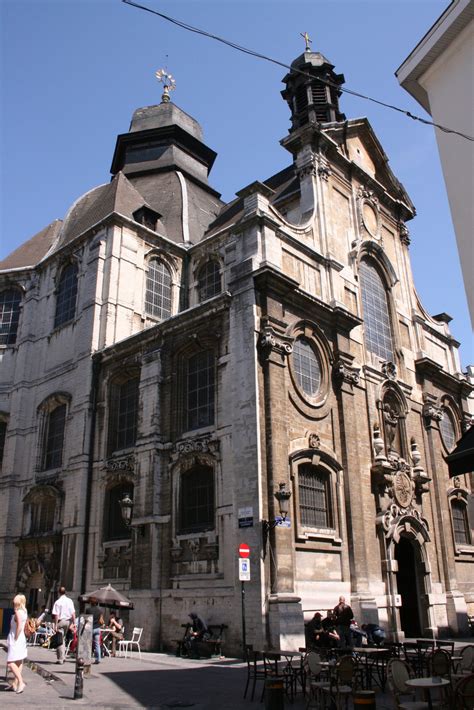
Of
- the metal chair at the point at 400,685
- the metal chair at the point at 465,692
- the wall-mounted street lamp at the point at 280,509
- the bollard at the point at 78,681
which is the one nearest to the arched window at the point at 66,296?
the wall-mounted street lamp at the point at 280,509

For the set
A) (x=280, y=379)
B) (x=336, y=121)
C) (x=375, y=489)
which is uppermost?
(x=336, y=121)

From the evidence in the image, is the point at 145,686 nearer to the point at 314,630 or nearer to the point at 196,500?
the point at 314,630

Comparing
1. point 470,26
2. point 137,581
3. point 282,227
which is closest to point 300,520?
point 137,581

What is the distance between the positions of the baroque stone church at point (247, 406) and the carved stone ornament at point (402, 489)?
15 cm

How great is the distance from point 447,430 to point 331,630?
14360 mm

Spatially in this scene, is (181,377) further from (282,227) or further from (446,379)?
(446,379)

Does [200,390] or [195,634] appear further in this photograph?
[200,390]

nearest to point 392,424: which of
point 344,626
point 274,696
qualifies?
point 344,626

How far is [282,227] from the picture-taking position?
20.0 metres

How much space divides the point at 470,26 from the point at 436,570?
17.4m

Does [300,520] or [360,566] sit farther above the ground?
[300,520]

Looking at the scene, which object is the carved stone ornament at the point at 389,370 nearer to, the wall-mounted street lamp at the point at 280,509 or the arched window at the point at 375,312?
Result: the arched window at the point at 375,312

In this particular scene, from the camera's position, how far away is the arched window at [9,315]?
27.6m

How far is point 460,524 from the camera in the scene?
24.3 m
